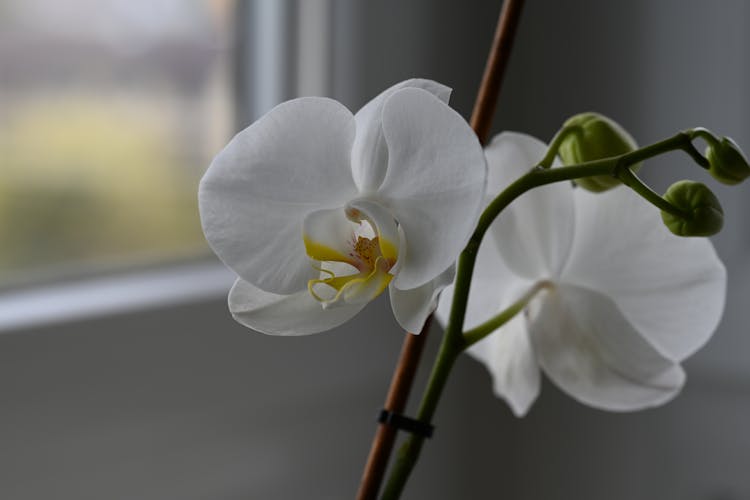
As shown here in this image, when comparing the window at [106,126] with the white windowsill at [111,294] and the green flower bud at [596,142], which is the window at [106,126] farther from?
the green flower bud at [596,142]

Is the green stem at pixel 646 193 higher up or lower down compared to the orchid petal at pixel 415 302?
higher up

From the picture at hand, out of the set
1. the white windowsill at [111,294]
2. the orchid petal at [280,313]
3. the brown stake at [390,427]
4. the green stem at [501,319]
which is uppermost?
the orchid petal at [280,313]

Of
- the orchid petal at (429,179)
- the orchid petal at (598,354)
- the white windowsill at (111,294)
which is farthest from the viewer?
the white windowsill at (111,294)

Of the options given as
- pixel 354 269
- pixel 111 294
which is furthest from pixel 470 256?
pixel 111 294

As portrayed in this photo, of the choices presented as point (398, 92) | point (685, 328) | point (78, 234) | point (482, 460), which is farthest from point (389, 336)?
point (398, 92)

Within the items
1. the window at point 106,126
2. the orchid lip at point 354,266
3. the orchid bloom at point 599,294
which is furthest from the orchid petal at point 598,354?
the window at point 106,126

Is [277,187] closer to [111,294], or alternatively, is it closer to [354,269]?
[354,269]

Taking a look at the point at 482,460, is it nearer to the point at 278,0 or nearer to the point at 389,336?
the point at 389,336
